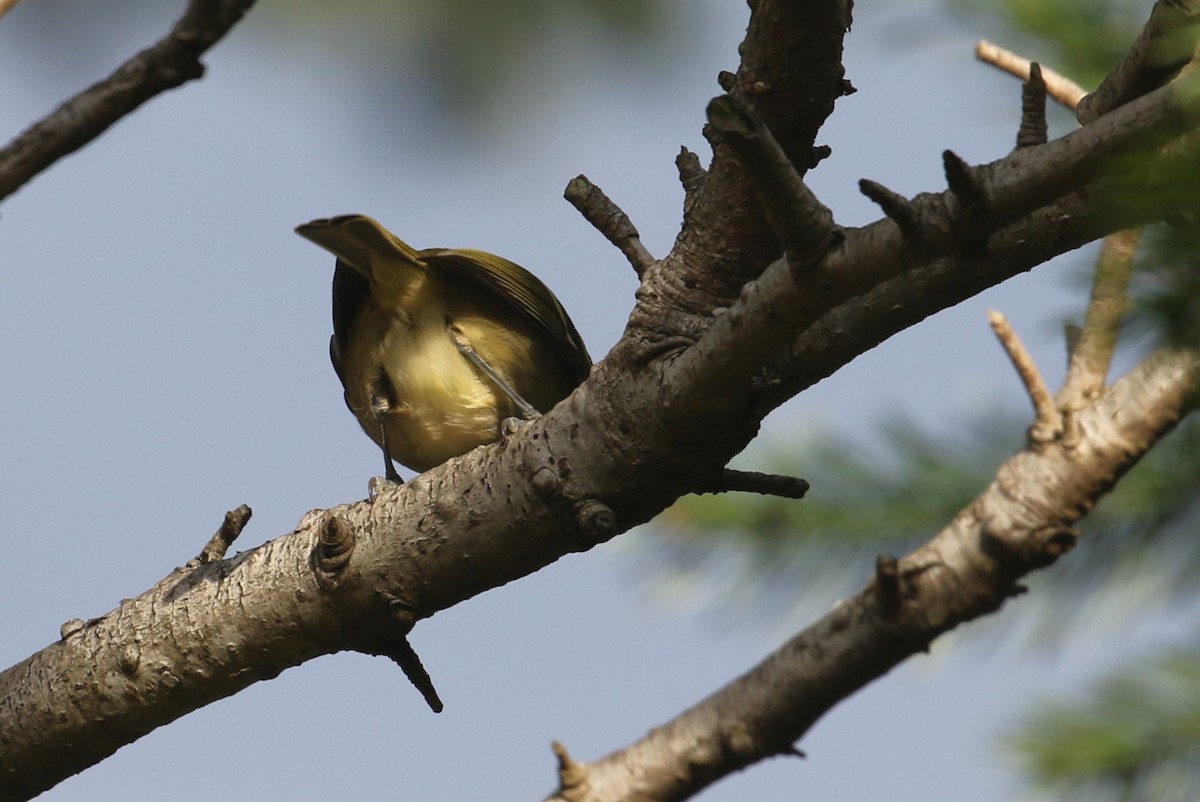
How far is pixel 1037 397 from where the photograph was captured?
165 cm

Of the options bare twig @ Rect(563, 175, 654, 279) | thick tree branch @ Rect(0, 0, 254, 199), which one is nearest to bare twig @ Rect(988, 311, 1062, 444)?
thick tree branch @ Rect(0, 0, 254, 199)

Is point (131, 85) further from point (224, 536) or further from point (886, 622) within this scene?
point (224, 536)

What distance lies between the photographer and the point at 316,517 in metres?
3.25

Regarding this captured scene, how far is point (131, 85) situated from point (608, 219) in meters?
1.78

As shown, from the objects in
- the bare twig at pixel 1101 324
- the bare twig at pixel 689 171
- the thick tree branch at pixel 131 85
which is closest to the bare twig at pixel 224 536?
the bare twig at pixel 689 171

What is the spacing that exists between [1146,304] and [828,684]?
711mm

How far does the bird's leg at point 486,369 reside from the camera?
436cm

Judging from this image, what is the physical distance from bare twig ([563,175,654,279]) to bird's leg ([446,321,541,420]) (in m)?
1.01

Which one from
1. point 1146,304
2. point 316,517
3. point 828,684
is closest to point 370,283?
point 316,517

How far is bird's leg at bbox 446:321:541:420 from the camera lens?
4355 mm

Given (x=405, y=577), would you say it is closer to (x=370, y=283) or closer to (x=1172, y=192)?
(x=370, y=283)

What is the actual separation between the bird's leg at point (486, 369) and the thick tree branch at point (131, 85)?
8.51 ft

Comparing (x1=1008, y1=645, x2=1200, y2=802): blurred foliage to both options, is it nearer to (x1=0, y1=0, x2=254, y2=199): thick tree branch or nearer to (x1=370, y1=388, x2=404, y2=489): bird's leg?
(x1=0, y1=0, x2=254, y2=199): thick tree branch

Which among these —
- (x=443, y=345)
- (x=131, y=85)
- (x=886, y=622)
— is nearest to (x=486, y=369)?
(x=443, y=345)
